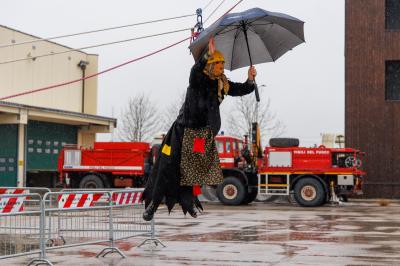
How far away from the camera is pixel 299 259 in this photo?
9992mm

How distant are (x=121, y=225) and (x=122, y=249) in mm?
887

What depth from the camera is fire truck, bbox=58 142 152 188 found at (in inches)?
1169

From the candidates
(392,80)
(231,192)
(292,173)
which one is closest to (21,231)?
(231,192)

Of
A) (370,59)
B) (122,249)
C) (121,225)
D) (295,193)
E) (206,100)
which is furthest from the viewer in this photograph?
(370,59)

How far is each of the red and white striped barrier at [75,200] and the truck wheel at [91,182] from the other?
19.1 metres

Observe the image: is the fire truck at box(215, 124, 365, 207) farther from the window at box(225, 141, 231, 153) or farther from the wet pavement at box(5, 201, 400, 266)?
the wet pavement at box(5, 201, 400, 266)

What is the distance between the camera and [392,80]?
3039 centimetres

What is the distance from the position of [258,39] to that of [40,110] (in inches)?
1088

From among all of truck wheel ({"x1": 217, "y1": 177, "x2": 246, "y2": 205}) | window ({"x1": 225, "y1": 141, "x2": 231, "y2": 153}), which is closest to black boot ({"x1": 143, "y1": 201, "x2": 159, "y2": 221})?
truck wheel ({"x1": 217, "y1": 177, "x2": 246, "y2": 205})

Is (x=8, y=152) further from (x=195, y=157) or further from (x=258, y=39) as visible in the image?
(x=195, y=157)

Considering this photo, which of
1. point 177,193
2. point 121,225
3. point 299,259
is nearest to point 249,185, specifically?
point 121,225

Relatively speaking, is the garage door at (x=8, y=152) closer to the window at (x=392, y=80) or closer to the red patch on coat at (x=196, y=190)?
the window at (x=392, y=80)

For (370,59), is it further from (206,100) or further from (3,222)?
(206,100)

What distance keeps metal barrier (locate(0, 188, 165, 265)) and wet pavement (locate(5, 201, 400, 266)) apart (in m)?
0.28
